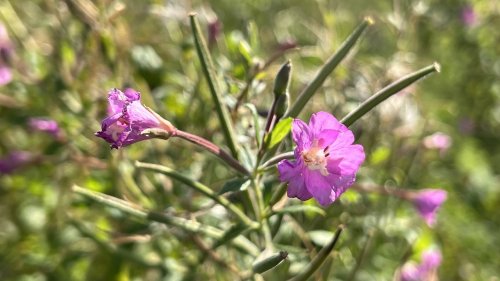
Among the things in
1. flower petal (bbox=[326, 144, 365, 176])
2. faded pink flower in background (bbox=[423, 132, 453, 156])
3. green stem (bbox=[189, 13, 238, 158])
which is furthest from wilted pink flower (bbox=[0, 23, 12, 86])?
faded pink flower in background (bbox=[423, 132, 453, 156])

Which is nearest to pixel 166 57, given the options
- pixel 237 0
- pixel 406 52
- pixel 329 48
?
pixel 237 0

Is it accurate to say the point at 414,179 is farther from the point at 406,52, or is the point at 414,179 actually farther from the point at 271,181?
the point at 271,181

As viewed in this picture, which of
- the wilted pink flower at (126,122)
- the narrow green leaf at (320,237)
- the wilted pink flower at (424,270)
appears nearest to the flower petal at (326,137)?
the wilted pink flower at (126,122)

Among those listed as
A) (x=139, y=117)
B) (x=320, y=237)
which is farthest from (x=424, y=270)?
(x=139, y=117)

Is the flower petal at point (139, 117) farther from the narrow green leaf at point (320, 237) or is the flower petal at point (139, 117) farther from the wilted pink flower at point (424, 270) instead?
the wilted pink flower at point (424, 270)

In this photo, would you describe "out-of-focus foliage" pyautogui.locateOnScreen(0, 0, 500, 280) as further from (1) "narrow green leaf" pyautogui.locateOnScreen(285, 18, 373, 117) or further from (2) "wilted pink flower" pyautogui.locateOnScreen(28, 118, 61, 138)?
(1) "narrow green leaf" pyautogui.locateOnScreen(285, 18, 373, 117)

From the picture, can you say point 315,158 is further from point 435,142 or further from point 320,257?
point 435,142
